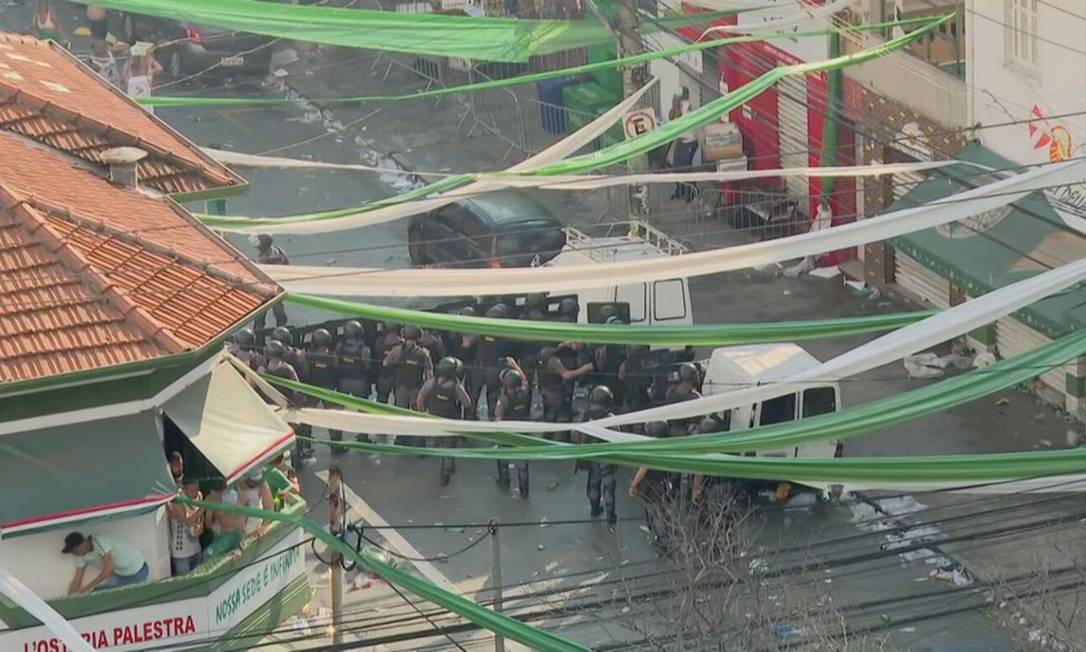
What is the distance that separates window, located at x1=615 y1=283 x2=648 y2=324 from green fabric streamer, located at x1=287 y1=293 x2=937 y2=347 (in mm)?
9096

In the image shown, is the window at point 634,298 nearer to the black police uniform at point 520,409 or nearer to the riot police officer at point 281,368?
the black police uniform at point 520,409

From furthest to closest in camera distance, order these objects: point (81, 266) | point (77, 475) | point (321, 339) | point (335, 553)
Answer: point (321, 339) → point (335, 553) → point (81, 266) → point (77, 475)

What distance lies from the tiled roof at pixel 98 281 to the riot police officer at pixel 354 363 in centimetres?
809

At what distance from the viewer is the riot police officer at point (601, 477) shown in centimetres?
2377

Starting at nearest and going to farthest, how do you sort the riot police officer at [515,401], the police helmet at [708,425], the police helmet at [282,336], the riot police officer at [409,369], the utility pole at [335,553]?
the utility pole at [335,553] → the police helmet at [708,425] → the riot police officer at [515,401] → the riot police officer at [409,369] → the police helmet at [282,336]

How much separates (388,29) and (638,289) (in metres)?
5.77

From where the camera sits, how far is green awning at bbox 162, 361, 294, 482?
16594 mm

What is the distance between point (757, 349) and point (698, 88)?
35.0ft

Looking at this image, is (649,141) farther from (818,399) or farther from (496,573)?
(496,573)

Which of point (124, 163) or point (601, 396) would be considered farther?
point (601, 396)

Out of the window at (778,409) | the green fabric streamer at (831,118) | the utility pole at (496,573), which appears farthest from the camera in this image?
the green fabric streamer at (831,118)

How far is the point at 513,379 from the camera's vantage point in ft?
80.8

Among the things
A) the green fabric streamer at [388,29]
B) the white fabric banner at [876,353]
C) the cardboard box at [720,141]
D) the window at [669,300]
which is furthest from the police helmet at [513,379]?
the cardboard box at [720,141]

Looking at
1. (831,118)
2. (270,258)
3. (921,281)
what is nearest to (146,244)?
(270,258)
